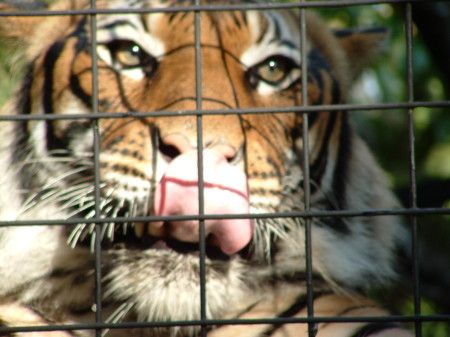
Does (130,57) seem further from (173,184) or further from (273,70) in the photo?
(173,184)

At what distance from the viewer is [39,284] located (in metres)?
1.50

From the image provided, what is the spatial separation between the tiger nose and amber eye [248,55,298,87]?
15.1 inches

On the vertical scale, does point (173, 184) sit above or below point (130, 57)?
below

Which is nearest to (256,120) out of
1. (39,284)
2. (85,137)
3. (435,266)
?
(85,137)

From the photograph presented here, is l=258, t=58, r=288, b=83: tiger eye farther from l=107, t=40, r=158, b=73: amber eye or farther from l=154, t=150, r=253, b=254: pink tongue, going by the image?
l=154, t=150, r=253, b=254: pink tongue

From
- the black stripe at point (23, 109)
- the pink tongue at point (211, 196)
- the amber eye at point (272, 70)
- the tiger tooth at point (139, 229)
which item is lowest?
the tiger tooth at point (139, 229)

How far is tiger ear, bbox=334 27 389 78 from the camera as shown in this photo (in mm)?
2207

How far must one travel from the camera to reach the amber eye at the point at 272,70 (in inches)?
64.3

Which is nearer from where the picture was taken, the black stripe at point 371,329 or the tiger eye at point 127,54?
the black stripe at point 371,329

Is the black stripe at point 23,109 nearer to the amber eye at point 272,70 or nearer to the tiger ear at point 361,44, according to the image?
the amber eye at point 272,70

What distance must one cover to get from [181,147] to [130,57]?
1.53 feet

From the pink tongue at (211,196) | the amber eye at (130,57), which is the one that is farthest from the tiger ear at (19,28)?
the pink tongue at (211,196)

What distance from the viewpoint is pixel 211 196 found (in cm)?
111

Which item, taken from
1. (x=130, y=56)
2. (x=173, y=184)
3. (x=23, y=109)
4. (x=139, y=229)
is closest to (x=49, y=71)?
(x=23, y=109)
